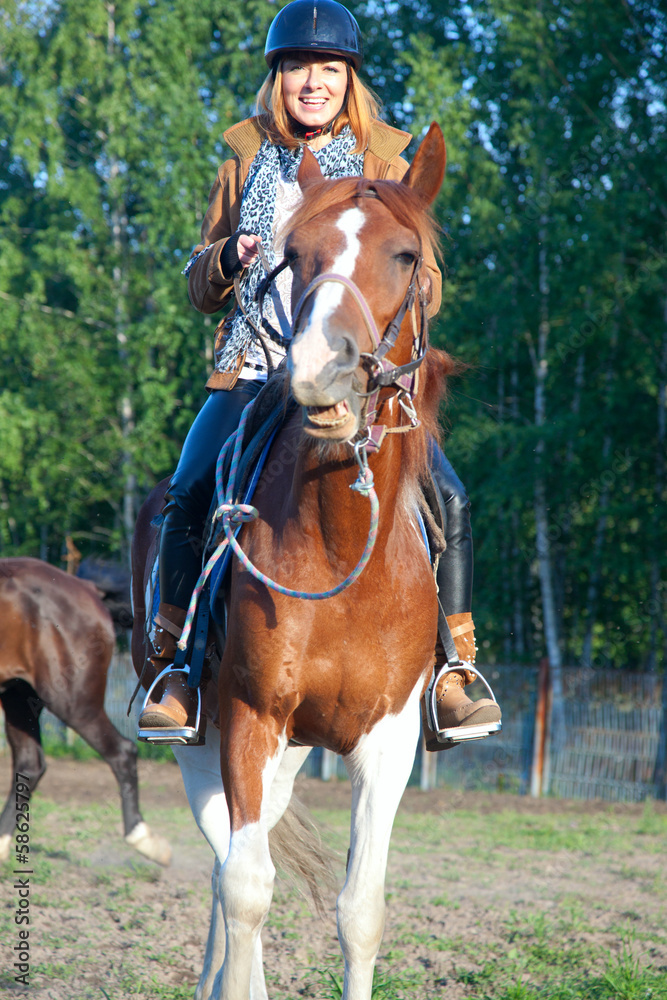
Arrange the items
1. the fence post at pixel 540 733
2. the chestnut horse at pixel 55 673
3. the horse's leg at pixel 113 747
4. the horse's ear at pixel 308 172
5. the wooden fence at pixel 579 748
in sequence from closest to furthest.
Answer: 1. the horse's ear at pixel 308 172
2. the horse's leg at pixel 113 747
3. the chestnut horse at pixel 55 673
4. the wooden fence at pixel 579 748
5. the fence post at pixel 540 733

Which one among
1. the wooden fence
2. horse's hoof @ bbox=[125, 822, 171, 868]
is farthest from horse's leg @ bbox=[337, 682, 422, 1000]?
the wooden fence

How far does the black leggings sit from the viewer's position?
3318 mm

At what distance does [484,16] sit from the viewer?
16234 mm

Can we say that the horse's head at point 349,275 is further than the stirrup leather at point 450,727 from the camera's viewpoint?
No

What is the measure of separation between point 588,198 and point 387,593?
42.7 ft

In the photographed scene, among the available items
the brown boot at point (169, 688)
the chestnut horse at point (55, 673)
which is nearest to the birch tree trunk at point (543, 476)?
the chestnut horse at point (55, 673)

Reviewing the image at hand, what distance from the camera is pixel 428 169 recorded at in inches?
105

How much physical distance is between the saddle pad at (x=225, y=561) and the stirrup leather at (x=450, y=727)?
936 mm

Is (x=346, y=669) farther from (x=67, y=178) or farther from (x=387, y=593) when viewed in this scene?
(x=67, y=178)

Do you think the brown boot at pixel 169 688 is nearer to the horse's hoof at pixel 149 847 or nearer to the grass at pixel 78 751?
the horse's hoof at pixel 149 847

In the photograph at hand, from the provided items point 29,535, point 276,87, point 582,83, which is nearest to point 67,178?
point 29,535

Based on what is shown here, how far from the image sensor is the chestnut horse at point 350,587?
2.36m

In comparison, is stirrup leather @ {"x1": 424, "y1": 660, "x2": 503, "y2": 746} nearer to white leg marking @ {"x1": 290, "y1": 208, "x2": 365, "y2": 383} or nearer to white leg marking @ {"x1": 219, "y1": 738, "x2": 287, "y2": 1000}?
white leg marking @ {"x1": 219, "y1": 738, "x2": 287, "y2": 1000}

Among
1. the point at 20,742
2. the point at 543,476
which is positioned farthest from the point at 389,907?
the point at 543,476
